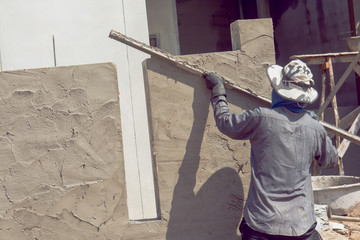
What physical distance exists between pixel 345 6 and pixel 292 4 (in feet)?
7.31

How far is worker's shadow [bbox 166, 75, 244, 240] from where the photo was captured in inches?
166

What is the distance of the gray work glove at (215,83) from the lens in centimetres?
406

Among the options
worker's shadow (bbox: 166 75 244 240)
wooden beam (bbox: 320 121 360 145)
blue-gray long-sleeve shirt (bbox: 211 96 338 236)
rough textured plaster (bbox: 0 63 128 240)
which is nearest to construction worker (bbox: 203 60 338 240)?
blue-gray long-sleeve shirt (bbox: 211 96 338 236)

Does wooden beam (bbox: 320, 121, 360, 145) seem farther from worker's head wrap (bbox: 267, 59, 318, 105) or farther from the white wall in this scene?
the white wall

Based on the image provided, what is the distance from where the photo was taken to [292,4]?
11.6m

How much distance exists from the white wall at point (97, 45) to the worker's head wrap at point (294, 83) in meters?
3.15

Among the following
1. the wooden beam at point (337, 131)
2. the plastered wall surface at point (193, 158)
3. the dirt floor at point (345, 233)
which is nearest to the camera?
the plastered wall surface at point (193, 158)

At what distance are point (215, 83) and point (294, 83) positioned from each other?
2.00 ft

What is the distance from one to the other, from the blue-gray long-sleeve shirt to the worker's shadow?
48 centimetres

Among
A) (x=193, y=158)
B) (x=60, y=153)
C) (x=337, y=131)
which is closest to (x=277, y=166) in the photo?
(x=193, y=158)

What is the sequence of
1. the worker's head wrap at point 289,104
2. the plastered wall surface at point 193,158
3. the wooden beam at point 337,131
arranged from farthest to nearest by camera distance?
the wooden beam at point 337,131 → the plastered wall surface at point 193,158 → the worker's head wrap at point 289,104

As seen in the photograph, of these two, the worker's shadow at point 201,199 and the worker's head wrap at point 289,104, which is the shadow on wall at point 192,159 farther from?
the worker's head wrap at point 289,104

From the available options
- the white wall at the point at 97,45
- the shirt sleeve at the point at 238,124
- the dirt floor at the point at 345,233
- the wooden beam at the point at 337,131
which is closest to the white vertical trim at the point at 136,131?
the white wall at the point at 97,45

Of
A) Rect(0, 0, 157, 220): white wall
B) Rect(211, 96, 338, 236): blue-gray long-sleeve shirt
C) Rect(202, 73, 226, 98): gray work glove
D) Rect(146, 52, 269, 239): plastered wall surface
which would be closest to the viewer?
Rect(211, 96, 338, 236): blue-gray long-sleeve shirt
